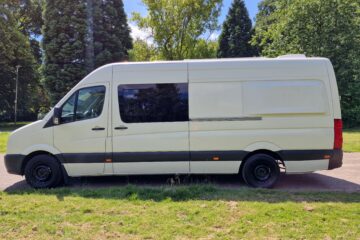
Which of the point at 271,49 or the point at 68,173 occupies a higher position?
the point at 271,49

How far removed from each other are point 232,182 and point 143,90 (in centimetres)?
278

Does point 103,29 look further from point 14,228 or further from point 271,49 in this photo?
point 14,228

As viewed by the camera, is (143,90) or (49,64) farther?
(49,64)

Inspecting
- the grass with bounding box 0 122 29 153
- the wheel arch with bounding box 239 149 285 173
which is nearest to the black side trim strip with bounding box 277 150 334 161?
the wheel arch with bounding box 239 149 285 173

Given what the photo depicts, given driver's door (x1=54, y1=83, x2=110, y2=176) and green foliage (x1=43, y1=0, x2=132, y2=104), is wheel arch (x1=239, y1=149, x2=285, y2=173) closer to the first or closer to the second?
→ driver's door (x1=54, y1=83, x2=110, y2=176)

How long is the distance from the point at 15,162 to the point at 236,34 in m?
35.0

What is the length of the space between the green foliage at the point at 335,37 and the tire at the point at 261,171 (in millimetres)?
17224

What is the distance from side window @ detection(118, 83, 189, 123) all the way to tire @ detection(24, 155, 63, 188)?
174 centimetres

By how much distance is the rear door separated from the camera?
702cm

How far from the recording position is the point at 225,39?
132ft

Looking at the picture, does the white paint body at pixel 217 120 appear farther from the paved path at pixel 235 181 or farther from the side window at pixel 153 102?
the paved path at pixel 235 181

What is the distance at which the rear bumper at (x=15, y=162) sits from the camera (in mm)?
7160

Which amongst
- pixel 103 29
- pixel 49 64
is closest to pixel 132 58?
pixel 103 29

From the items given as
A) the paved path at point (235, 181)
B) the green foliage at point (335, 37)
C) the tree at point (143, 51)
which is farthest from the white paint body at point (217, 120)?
the tree at point (143, 51)
